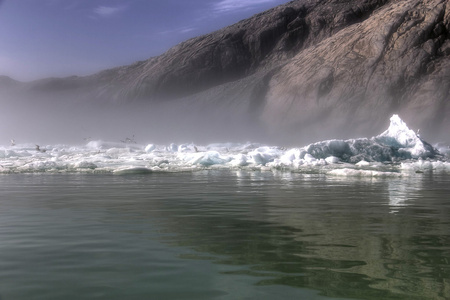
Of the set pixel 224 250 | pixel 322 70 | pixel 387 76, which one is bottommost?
pixel 224 250

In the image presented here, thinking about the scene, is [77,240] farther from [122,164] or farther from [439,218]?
[122,164]

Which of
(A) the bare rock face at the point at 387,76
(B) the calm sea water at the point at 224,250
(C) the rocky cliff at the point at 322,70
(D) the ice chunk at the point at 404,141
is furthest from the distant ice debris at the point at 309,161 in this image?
(A) the bare rock face at the point at 387,76

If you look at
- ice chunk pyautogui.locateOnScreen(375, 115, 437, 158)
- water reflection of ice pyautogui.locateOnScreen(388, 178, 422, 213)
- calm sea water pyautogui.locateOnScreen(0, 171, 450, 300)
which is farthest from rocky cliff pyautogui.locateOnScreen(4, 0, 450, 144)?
calm sea water pyautogui.locateOnScreen(0, 171, 450, 300)

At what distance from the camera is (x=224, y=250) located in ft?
19.5

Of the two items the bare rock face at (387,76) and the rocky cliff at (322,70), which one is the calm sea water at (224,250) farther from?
the rocky cliff at (322,70)

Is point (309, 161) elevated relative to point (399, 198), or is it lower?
elevated

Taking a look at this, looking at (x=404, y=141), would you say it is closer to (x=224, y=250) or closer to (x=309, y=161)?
(x=309, y=161)

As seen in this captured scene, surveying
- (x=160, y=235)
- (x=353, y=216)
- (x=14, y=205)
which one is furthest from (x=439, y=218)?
(x=14, y=205)

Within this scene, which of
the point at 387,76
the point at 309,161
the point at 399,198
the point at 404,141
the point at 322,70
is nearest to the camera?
the point at 399,198

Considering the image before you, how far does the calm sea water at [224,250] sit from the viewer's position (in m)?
4.39

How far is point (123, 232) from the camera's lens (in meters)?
7.17

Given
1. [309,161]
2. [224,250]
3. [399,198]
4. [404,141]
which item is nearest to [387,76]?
[404,141]

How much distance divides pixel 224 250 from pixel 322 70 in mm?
83793

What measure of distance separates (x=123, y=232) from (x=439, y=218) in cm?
529
